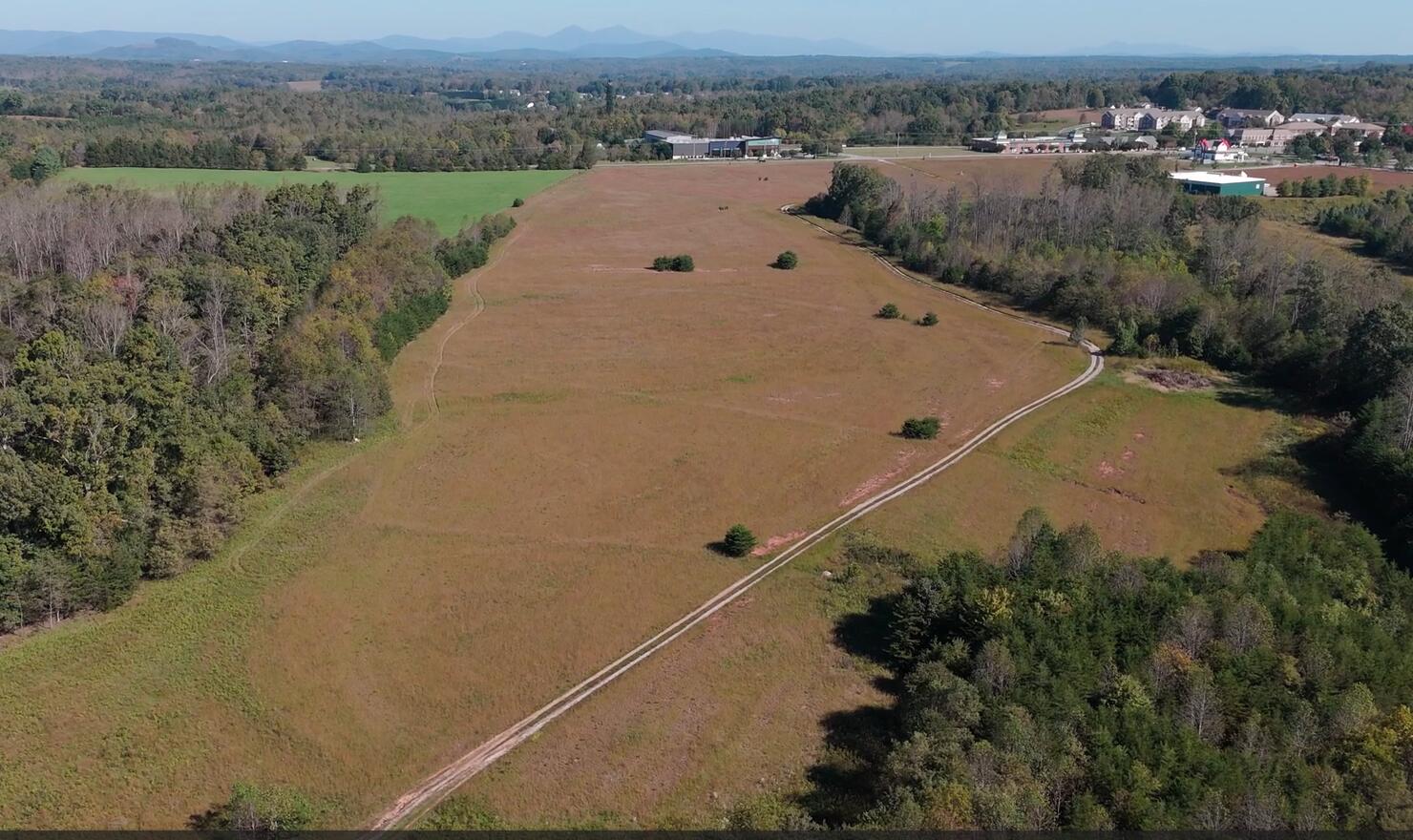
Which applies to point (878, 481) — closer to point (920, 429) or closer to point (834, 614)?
point (920, 429)

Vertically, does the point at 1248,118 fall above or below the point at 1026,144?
above

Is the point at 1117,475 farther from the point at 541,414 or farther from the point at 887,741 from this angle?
the point at 541,414

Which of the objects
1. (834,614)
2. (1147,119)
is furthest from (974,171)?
(834,614)

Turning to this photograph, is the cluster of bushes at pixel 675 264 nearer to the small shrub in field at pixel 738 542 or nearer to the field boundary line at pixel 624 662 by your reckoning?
the field boundary line at pixel 624 662

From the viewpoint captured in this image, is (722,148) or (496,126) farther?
(496,126)

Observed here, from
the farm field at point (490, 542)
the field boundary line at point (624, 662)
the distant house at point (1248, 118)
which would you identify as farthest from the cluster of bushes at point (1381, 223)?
the distant house at point (1248, 118)

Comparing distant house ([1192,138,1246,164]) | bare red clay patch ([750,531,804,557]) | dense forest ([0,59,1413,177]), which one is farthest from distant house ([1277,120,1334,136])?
bare red clay patch ([750,531,804,557])

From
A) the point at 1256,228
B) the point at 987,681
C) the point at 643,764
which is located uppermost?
the point at 1256,228

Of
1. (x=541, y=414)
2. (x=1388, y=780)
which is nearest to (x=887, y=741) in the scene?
(x=1388, y=780)

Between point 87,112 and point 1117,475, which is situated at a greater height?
point 87,112
